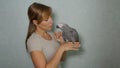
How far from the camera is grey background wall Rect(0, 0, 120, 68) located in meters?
1.51

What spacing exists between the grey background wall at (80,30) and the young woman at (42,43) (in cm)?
36

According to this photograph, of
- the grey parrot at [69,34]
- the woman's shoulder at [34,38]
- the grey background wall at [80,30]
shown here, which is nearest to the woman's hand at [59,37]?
the grey parrot at [69,34]

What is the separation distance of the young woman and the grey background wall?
0.36 metres

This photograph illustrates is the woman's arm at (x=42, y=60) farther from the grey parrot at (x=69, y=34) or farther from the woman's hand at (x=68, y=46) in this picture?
the grey parrot at (x=69, y=34)

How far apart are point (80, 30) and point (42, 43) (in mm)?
524

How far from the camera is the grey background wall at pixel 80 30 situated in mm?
1510

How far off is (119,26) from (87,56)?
0.37 metres

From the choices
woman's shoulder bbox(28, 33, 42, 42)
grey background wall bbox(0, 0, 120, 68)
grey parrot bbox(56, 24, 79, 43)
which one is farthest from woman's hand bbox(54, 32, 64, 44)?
grey background wall bbox(0, 0, 120, 68)

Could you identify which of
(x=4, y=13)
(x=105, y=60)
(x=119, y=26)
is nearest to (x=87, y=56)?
(x=105, y=60)

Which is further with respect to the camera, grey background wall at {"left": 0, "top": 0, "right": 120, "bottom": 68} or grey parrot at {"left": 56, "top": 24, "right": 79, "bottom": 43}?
grey background wall at {"left": 0, "top": 0, "right": 120, "bottom": 68}

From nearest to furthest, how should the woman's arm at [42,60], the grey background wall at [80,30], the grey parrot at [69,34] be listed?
1. the woman's arm at [42,60]
2. the grey parrot at [69,34]
3. the grey background wall at [80,30]

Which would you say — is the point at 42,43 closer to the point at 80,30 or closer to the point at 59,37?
the point at 59,37

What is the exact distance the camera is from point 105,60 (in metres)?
1.66

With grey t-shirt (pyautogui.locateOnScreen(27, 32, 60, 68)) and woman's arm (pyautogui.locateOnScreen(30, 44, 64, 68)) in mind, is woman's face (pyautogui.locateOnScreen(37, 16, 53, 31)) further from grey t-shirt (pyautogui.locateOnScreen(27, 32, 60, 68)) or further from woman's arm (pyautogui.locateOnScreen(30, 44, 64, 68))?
woman's arm (pyautogui.locateOnScreen(30, 44, 64, 68))
